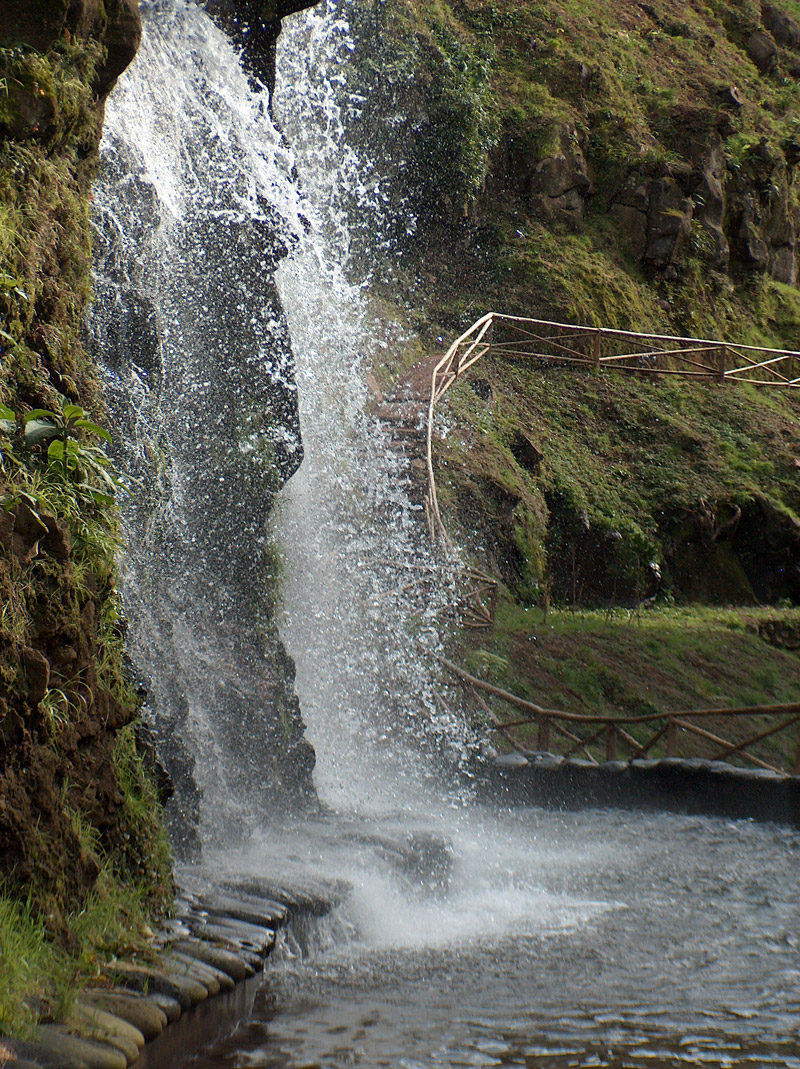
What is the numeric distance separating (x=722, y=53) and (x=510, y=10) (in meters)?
7.57

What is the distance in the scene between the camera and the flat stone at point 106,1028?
275 centimetres

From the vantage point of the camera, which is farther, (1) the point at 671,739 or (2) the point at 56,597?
(1) the point at 671,739

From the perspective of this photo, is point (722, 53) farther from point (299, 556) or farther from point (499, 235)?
point (299, 556)

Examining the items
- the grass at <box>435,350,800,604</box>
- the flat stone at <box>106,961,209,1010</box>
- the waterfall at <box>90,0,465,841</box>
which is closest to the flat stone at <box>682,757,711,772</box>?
the waterfall at <box>90,0,465,841</box>

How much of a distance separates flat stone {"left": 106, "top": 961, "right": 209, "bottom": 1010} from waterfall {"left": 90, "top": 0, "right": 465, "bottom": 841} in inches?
72.9

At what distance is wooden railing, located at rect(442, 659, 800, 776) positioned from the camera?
8344 millimetres

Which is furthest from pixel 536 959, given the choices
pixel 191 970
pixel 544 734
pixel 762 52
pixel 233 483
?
pixel 762 52

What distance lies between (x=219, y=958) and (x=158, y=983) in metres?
0.39

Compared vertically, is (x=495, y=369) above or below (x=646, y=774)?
above

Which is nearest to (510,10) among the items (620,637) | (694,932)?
(620,637)

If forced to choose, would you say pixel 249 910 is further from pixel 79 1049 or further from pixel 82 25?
pixel 82 25

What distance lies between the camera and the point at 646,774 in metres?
8.33

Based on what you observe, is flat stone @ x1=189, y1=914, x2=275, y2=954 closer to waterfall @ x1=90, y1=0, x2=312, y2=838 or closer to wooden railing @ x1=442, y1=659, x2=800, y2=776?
waterfall @ x1=90, y1=0, x2=312, y2=838

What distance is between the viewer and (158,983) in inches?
127
